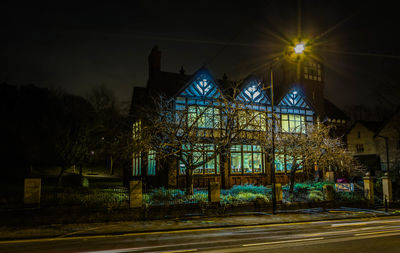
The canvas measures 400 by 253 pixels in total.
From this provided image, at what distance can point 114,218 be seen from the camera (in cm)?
1399

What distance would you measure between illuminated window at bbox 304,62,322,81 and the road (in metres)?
28.4

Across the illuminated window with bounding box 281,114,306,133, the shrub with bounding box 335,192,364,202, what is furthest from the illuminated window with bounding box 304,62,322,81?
the shrub with bounding box 335,192,364,202

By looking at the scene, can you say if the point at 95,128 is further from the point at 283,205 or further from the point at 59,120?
the point at 283,205

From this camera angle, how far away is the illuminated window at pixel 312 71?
37781 millimetres

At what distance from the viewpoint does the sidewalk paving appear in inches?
446

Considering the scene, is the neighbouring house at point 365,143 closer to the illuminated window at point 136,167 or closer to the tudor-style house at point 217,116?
the tudor-style house at point 217,116

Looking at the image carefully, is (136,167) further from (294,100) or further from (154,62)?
(294,100)

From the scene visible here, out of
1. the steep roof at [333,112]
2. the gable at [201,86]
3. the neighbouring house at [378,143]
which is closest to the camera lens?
the gable at [201,86]

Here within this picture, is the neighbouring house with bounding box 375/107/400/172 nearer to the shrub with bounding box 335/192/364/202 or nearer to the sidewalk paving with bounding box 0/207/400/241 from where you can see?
the shrub with bounding box 335/192/364/202

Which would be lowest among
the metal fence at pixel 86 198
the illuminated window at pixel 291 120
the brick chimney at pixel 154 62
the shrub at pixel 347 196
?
the shrub at pixel 347 196

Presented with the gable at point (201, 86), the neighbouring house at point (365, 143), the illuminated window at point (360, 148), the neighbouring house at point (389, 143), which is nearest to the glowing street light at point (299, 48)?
the gable at point (201, 86)

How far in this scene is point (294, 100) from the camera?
2958 centimetres

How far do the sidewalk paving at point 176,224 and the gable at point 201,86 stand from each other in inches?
469

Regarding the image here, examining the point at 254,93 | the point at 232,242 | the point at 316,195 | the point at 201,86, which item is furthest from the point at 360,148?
the point at 232,242
